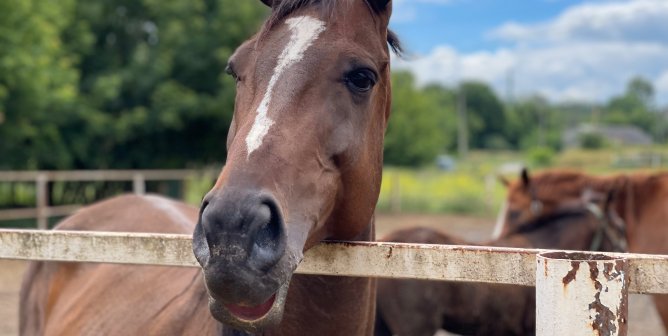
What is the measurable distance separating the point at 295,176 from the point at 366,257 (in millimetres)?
306

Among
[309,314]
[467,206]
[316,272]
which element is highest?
[316,272]

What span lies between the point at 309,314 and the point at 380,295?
8.09ft

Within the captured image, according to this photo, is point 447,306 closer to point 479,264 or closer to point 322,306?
point 322,306

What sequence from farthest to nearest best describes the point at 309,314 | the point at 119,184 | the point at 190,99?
the point at 119,184 → the point at 190,99 → the point at 309,314

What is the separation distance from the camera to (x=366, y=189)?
1846mm

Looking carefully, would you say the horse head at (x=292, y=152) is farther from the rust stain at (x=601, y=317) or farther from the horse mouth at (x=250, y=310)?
the rust stain at (x=601, y=317)

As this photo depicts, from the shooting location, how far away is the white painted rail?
155 centimetres

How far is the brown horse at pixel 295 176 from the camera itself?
Result: 4.58 feet

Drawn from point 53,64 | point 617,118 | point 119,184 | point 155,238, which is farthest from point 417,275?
point 617,118

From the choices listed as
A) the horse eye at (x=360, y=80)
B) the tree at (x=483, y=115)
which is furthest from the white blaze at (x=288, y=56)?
the tree at (x=483, y=115)

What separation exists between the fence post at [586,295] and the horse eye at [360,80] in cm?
70

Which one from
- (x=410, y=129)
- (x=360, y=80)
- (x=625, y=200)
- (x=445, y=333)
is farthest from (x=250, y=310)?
(x=410, y=129)

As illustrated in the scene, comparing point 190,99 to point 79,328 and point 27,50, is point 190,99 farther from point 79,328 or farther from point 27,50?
point 79,328

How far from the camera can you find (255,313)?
154 centimetres
